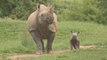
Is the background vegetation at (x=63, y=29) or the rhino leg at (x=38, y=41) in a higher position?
the rhino leg at (x=38, y=41)

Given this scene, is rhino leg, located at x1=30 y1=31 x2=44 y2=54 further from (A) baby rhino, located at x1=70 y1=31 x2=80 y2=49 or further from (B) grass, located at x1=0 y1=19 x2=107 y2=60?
(A) baby rhino, located at x1=70 y1=31 x2=80 y2=49

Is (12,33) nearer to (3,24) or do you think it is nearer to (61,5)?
(3,24)

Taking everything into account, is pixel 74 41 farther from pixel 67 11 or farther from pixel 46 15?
pixel 67 11

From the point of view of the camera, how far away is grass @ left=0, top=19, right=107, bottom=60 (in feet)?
41.9

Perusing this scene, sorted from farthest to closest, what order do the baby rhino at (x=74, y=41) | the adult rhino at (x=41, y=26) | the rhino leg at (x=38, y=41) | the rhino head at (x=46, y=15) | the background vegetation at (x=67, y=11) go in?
the background vegetation at (x=67, y=11)
the baby rhino at (x=74, y=41)
the rhino leg at (x=38, y=41)
the adult rhino at (x=41, y=26)
the rhino head at (x=46, y=15)

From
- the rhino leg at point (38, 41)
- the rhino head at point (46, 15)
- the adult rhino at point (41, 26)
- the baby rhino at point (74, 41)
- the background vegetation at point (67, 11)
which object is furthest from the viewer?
the background vegetation at point (67, 11)

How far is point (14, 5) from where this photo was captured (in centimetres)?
3362

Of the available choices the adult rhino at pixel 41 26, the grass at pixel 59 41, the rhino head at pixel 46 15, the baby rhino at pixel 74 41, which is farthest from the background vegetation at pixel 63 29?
the rhino head at pixel 46 15

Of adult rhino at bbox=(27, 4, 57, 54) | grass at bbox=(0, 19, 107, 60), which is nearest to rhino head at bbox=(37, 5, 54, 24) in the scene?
adult rhino at bbox=(27, 4, 57, 54)

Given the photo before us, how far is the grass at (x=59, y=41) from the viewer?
41.9 ft

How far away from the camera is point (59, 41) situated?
67.3 feet

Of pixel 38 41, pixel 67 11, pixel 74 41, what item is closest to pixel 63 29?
pixel 74 41

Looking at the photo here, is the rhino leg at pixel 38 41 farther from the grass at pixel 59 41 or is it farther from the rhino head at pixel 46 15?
the grass at pixel 59 41

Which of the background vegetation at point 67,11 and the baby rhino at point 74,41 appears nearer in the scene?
the baby rhino at point 74,41
